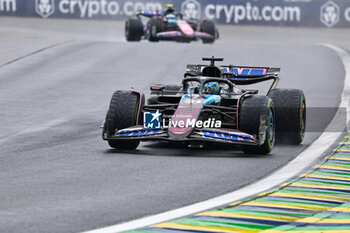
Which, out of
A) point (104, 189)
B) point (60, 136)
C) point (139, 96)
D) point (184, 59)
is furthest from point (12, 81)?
point (104, 189)

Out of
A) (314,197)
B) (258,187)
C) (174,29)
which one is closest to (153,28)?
(174,29)

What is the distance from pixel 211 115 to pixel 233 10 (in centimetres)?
2631

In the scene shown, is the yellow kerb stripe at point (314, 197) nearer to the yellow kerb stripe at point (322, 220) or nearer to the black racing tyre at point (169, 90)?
the yellow kerb stripe at point (322, 220)

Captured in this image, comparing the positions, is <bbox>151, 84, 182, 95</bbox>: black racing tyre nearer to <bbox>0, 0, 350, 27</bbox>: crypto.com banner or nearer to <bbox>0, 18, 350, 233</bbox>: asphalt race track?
<bbox>0, 18, 350, 233</bbox>: asphalt race track

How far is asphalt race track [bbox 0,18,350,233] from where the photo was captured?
874 cm

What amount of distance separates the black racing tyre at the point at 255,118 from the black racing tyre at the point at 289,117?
1.14m

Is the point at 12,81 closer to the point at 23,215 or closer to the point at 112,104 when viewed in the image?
the point at 112,104

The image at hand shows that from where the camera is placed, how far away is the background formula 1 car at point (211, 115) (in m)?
12.3

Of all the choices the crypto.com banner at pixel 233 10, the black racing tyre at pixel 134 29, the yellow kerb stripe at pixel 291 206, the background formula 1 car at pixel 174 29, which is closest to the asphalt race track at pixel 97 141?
the yellow kerb stripe at pixel 291 206

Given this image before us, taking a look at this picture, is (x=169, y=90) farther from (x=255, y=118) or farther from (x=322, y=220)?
(x=322, y=220)

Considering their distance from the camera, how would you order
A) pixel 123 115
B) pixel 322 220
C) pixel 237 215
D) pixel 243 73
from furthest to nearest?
pixel 243 73 < pixel 123 115 < pixel 237 215 < pixel 322 220

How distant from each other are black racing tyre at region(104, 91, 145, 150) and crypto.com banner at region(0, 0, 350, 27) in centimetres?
2613

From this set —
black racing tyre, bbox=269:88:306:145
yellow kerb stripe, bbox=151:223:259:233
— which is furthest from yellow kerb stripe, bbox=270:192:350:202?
black racing tyre, bbox=269:88:306:145

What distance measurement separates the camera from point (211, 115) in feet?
43.4
